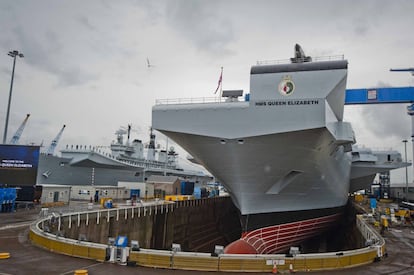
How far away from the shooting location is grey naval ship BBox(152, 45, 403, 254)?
10.6 meters

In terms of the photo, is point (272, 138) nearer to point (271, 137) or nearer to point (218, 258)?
point (271, 137)

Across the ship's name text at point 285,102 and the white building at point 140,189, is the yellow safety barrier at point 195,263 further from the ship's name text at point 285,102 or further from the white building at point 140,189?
the white building at point 140,189

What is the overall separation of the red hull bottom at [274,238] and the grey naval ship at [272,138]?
0.13ft

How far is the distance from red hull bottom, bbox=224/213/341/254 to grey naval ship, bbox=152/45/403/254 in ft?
0.13

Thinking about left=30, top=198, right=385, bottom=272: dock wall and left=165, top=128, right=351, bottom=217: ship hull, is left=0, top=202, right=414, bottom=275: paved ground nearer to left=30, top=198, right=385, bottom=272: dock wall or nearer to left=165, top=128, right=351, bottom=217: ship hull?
left=30, top=198, right=385, bottom=272: dock wall

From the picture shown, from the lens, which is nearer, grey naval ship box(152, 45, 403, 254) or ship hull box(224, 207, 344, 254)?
grey naval ship box(152, 45, 403, 254)

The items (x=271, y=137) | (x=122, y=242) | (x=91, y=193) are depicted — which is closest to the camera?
(x=122, y=242)

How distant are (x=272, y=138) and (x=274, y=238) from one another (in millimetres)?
4820

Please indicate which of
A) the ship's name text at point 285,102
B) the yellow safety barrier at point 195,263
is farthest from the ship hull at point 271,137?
the yellow safety barrier at point 195,263

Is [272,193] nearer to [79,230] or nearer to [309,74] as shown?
[309,74]

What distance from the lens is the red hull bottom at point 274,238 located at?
12.3 metres

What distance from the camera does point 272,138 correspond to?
10.9 m

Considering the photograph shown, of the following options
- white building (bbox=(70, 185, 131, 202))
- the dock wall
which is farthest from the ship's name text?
white building (bbox=(70, 185, 131, 202))

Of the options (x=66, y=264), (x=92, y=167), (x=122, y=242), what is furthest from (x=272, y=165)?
(x=92, y=167)
